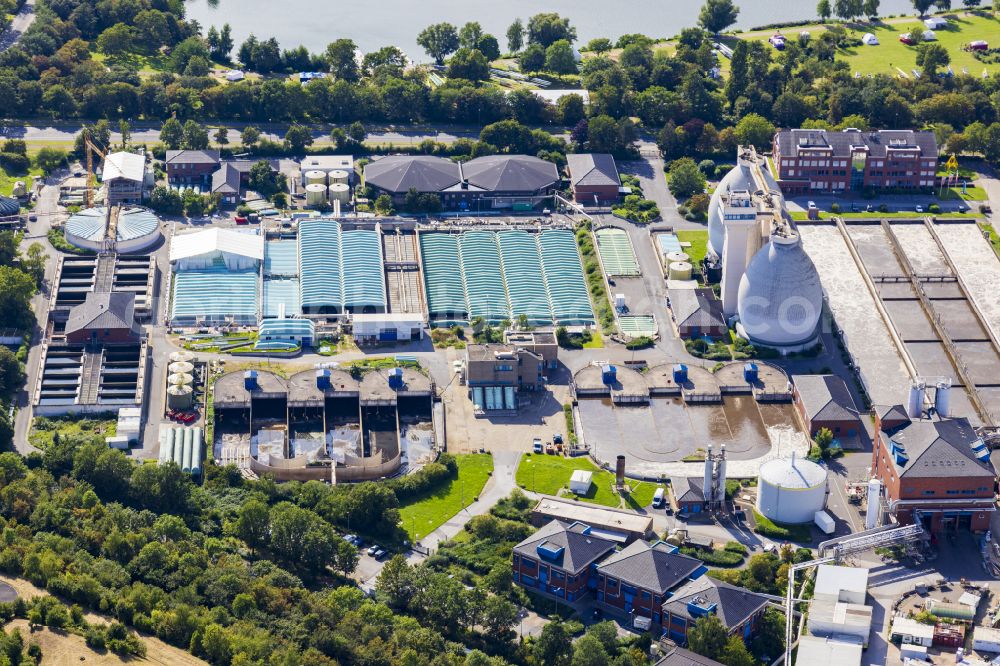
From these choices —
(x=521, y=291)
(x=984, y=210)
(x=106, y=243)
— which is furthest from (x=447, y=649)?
(x=984, y=210)

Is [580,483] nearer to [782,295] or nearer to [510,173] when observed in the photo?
[782,295]

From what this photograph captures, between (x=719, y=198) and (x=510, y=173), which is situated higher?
(x=719, y=198)

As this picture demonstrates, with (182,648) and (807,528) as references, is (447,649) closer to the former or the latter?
(182,648)

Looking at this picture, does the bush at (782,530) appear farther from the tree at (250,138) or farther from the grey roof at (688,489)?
the tree at (250,138)

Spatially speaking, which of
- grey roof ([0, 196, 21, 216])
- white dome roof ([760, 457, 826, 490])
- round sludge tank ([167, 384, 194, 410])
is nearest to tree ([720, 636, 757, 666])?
white dome roof ([760, 457, 826, 490])

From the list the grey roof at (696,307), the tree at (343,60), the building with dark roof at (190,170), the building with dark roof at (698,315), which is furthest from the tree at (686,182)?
the building with dark roof at (190,170)

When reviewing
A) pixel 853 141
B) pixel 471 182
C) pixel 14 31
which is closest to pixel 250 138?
pixel 471 182
